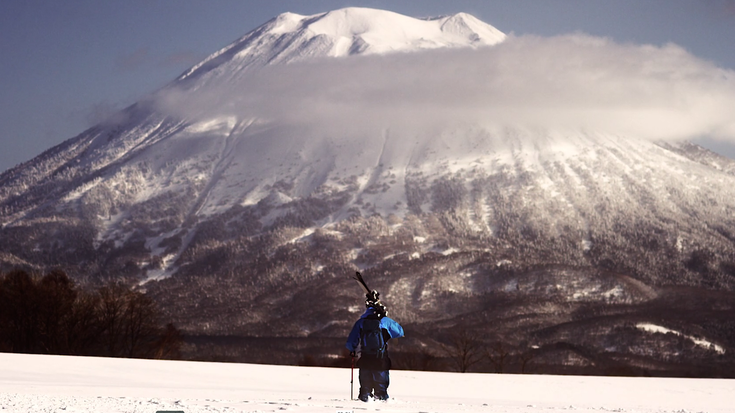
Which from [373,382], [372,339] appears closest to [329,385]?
[373,382]

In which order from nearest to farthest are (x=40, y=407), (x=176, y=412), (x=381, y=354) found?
(x=176, y=412) < (x=40, y=407) < (x=381, y=354)

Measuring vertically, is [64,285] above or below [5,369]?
above

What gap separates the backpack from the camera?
27000mm

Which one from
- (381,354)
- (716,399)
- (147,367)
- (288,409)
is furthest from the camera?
(147,367)

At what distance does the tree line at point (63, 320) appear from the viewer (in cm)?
9350

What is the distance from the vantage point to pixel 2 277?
106 metres

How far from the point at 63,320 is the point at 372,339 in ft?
247

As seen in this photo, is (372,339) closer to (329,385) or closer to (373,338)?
(373,338)

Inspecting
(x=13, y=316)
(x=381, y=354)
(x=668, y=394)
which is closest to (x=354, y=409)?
(x=381, y=354)

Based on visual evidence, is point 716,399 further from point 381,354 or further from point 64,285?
point 64,285

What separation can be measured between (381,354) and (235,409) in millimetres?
6296

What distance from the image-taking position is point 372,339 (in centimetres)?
2709

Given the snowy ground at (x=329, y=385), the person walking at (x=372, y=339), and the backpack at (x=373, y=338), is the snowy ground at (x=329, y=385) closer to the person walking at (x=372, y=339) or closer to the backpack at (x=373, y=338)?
the person walking at (x=372, y=339)

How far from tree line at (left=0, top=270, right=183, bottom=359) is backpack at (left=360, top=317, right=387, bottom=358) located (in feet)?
235
